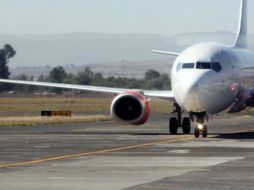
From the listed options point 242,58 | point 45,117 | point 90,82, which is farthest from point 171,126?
point 90,82

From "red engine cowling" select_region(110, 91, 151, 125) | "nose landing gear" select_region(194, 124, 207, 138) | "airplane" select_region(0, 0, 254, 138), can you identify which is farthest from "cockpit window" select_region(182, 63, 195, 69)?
"red engine cowling" select_region(110, 91, 151, 125)

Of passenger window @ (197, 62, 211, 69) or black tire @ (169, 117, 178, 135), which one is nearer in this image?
passenger window @ (197, 62, 211, 69)

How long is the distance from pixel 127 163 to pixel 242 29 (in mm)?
29826

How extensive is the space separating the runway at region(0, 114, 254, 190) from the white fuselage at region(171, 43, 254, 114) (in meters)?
1.46

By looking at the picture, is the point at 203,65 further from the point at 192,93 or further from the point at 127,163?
the point at 127,163

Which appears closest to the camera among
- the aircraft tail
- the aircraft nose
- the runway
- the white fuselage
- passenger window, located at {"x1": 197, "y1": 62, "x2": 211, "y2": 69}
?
the runway

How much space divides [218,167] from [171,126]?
17.8 meters

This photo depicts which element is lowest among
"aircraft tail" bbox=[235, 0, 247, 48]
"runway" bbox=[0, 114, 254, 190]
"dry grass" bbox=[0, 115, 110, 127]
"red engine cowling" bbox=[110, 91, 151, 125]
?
"dry grass" bbox=[0, 115, 110, 127]

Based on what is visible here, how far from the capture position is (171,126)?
41281mm

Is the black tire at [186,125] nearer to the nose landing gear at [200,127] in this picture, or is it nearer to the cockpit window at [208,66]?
the nose landing gear at [200,127]

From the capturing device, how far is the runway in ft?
65.4

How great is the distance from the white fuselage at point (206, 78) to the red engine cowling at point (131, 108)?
2.53 meters

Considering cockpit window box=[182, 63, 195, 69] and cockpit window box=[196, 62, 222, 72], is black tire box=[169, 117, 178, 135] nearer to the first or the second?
cockpit window box=[182, 63, 195, 69]

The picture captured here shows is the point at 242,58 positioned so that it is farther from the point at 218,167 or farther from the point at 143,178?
the point at 143,178
